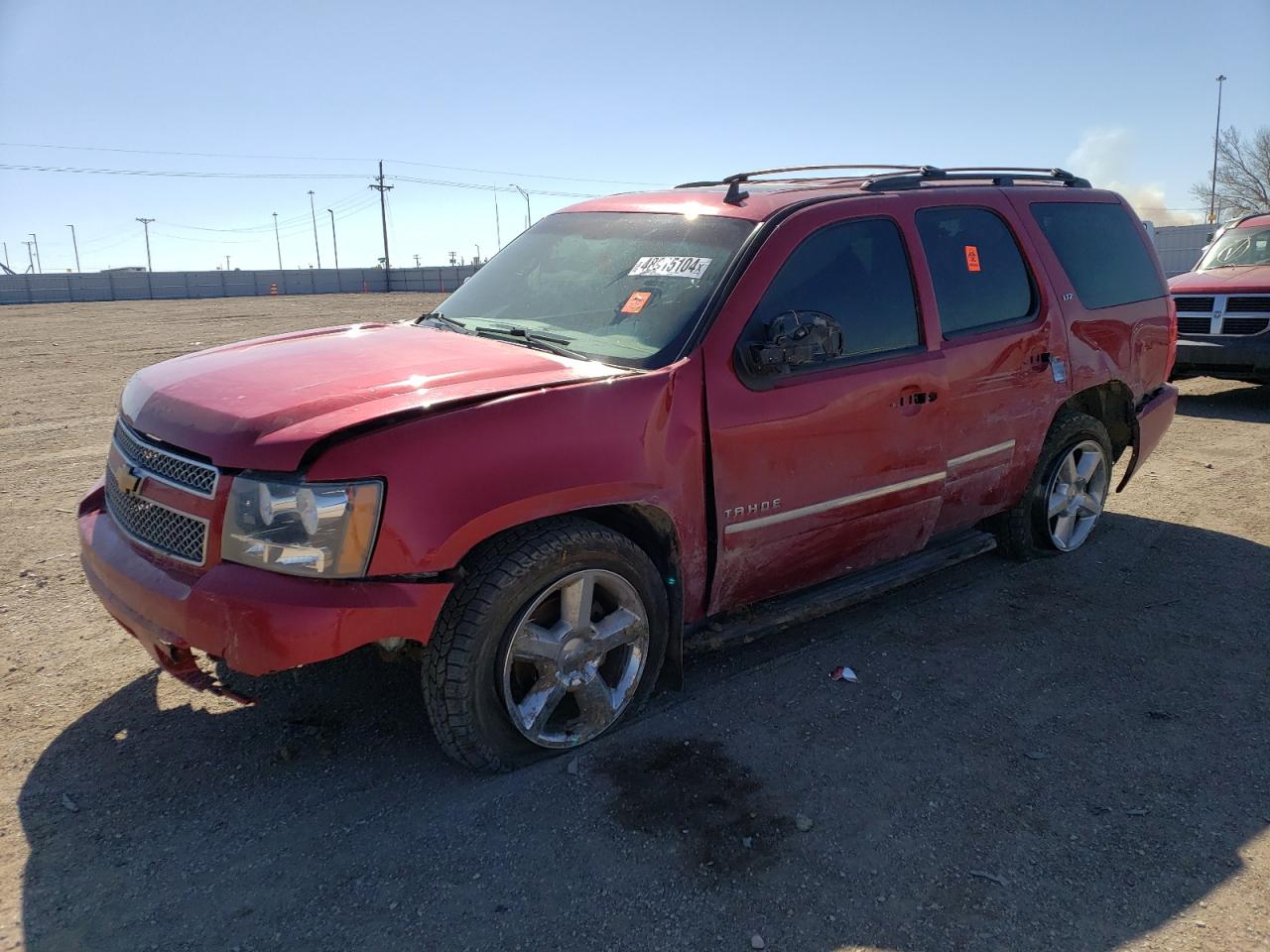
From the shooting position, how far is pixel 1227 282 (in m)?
9.63

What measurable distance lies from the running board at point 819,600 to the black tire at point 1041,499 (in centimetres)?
48

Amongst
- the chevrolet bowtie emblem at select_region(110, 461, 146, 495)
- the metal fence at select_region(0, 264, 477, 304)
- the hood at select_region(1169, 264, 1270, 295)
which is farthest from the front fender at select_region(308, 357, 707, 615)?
the metal fence at select_region(0, 264, 477, 304)

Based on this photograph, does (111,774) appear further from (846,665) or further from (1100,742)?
(1100,742)

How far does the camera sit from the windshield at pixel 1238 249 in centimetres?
1029

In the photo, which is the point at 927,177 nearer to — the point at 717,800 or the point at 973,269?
the point at 973,269

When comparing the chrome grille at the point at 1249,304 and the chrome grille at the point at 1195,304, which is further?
the chrome grille at the point at 1195,304

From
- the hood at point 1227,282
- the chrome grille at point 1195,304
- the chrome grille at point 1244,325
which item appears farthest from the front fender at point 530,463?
the chrome grille at point 1195,304

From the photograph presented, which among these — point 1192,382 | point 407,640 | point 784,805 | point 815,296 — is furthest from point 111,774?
point 1192,382

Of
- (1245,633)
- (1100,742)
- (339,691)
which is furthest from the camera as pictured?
(1245,633)

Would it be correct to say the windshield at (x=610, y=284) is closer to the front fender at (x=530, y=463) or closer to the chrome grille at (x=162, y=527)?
the front fender at (x=530, y=463)

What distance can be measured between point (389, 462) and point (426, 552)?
29 cm

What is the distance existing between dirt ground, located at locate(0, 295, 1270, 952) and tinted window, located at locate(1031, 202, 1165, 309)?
175cm

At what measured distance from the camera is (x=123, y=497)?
318cm

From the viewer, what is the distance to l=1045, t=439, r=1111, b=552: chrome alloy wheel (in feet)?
16.7
